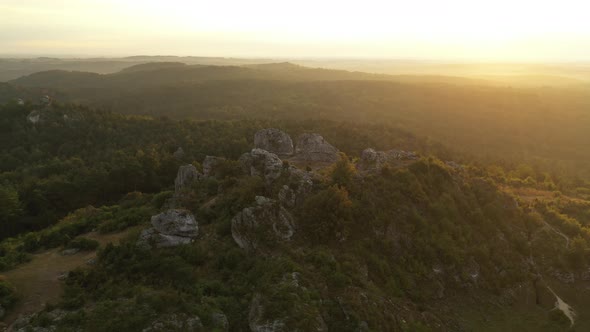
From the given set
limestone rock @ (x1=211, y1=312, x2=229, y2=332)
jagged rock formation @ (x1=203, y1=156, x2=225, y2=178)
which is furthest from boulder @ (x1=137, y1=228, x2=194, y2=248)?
jagged rock formation @ (x1=203, y1=156, x2=225, y2=178)

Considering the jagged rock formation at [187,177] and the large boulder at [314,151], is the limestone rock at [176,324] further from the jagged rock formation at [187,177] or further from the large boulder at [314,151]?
the large boulder at [314,151]

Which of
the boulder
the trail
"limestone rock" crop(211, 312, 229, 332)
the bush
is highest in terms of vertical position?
the boulder

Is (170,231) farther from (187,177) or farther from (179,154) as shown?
(179,154)

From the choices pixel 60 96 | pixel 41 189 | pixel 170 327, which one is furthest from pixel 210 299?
pixel 60 96

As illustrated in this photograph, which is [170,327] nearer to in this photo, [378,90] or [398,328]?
[398,328]

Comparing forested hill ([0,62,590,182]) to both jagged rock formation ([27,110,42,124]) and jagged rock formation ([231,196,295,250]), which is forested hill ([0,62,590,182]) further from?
jagged rock formation ([231,196,295,250])

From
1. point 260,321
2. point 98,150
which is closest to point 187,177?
point 260,321

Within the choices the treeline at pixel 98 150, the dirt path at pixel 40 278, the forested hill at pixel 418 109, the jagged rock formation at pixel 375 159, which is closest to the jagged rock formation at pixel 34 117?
the treeline at pixel 98 150
